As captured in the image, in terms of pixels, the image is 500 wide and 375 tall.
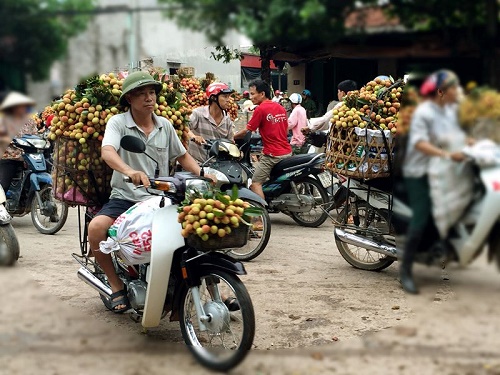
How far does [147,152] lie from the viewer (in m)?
3.23

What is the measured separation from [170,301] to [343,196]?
241 centimetres

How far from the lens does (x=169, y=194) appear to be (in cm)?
288

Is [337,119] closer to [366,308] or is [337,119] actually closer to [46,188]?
[366,308]

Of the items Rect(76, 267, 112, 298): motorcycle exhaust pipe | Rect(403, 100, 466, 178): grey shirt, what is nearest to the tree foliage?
Rect(403, 100, 466, 178): grey shirt

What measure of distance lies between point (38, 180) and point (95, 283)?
78.0 inches

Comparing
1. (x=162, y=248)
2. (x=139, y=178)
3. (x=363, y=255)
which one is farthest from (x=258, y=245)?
(x=139, y=178)

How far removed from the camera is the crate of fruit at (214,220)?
2.63 meters

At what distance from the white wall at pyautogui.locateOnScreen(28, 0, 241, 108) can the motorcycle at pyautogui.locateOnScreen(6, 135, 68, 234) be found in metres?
2.93

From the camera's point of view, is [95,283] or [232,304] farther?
[95,283]

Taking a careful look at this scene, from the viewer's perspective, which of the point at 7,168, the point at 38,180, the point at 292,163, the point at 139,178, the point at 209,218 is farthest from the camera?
the point at 292,163

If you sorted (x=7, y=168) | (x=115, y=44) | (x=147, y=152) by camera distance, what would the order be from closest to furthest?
1. (x=115, y=44)
2. (x=147, y=152)
3. (x=7, y=168)

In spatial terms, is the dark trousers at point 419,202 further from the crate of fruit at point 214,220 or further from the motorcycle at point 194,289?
the motorcycle at point 194,289

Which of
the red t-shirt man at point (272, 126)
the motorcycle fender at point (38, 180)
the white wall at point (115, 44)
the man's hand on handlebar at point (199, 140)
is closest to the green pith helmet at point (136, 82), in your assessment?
the white wall at point (115, 44)

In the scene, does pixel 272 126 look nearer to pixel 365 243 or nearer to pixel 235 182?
pixel 235 182
